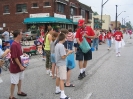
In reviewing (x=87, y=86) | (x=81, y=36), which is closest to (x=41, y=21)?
(x=81, y=36)

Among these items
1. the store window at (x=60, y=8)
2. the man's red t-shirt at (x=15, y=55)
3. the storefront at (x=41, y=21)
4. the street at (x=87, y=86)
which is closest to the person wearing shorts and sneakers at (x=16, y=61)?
the man's red t-shirt at (x=15, y=55)

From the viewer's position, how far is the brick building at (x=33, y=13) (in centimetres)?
3884

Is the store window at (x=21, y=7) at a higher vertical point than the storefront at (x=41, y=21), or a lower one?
higher

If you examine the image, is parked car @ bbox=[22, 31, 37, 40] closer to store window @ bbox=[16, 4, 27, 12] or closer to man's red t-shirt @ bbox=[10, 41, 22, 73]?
store window @ bbox=[16, 4, 27, 12]

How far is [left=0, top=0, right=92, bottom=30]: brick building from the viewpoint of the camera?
38.8 m

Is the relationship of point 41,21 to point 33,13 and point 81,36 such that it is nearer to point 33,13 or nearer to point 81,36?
point 33,13

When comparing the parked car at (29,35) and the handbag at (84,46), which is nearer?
the handbag at (84,46)

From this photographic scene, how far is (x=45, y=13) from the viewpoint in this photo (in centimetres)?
3922

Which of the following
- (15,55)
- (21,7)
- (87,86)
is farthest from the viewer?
(21,7)

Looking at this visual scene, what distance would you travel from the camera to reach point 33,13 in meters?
40.4

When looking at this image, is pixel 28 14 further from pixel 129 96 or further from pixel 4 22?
pixel 129 96

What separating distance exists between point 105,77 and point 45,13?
3151cm

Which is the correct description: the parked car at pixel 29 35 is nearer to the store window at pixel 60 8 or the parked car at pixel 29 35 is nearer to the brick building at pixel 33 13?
the brick building at pixel 33 13

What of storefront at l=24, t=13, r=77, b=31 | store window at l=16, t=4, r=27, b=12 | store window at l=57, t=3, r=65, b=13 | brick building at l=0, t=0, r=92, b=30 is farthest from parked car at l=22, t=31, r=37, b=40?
store window at l=57, t=3, r=65, b=13
